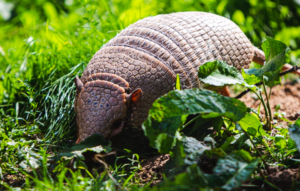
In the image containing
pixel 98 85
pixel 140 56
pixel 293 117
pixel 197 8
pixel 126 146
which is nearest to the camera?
pixel 98 85

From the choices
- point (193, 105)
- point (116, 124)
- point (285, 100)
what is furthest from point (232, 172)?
point (285, 100)

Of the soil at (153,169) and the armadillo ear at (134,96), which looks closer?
the soil at (153,169)

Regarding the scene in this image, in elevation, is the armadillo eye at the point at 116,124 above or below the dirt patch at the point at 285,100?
above

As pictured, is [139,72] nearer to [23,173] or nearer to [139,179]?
[139,179]

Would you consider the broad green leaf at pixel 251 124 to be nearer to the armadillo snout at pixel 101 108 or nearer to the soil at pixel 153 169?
the soil at pixel 153 169

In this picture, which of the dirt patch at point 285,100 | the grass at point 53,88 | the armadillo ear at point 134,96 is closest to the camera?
the grass at point 53,88

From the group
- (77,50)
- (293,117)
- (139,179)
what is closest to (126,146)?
(139,179)

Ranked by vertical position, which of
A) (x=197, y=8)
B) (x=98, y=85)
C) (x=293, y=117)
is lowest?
(x=293, y=117)

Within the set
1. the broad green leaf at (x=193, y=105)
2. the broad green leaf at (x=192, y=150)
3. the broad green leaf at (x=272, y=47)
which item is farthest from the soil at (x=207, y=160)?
the broad green leaf at (x=272, y=47)
